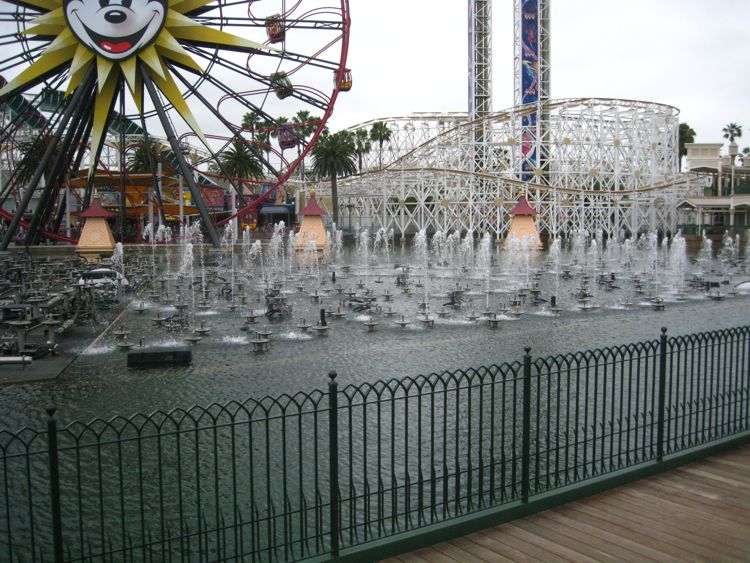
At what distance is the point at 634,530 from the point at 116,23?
3809cm

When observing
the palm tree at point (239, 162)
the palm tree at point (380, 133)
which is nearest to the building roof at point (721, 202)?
the palm tree at point (380, 133)

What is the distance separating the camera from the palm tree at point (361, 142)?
8939 centimetres

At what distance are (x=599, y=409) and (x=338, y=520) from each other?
22.2ft

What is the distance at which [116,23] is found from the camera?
Result: 123 ft

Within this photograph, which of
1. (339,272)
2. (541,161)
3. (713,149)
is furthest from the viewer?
(713,149)

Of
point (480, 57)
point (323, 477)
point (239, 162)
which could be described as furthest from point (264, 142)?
point (323, 477)

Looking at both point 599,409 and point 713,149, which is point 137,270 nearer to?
point 599,409

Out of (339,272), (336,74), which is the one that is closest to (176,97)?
(336,74)

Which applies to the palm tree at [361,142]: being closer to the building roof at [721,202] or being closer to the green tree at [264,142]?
the green tree at [264,142]

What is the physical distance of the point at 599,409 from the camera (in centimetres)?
1169

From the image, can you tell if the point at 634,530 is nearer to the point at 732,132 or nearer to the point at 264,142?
the point at 264,142

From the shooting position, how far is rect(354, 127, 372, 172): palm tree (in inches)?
3519

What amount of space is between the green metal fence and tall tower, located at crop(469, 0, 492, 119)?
247 ft

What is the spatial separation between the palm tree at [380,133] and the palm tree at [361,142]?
181 centimetres
